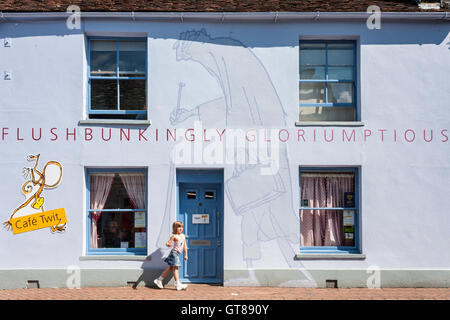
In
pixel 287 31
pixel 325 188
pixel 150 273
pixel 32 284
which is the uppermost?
pixel 287 31

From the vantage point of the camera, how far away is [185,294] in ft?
33.8

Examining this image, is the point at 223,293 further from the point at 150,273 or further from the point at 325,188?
the point at 325,188

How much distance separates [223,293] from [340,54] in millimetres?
5854

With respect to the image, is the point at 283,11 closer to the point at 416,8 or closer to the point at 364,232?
the point at 416,8

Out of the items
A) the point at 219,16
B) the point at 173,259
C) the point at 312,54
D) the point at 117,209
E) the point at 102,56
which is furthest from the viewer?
the point at 312,54

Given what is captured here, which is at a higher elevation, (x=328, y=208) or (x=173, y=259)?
(x=328, y=208)

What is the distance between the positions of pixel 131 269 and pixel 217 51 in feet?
16.6

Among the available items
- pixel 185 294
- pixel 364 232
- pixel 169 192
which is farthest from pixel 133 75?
pixel 364 232

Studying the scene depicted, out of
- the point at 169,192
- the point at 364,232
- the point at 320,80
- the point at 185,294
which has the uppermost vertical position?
the point at 320,80

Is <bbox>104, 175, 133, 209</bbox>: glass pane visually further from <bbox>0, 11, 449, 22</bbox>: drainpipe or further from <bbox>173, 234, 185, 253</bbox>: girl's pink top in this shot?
<bbox>0, 11, 449, 22</bbox>: drainpipe

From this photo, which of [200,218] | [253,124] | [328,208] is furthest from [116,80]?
[328,208]

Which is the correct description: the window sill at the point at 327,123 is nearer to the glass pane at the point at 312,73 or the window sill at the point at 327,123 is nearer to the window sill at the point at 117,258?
the glass pane at the point at 312,73

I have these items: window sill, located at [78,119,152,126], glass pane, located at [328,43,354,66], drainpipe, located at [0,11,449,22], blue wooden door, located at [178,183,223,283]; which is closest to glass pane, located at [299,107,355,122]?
glass pane, located at [328,43,354,66]

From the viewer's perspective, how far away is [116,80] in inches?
452
